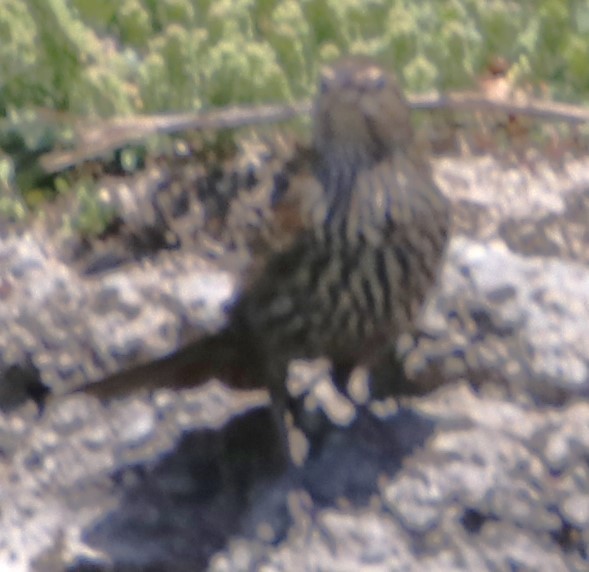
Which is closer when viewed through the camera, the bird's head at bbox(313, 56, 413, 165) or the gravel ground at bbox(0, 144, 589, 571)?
the bird's head at bbox(313, 56, 413, 165)

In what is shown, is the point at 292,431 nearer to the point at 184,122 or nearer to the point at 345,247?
the point at 345,247

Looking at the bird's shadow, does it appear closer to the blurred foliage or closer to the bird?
the bird

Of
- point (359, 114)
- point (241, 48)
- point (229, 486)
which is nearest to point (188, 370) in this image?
point (229, 486)

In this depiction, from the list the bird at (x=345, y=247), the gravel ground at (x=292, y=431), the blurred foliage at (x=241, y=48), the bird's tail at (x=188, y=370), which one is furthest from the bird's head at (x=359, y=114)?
the blurred foliage at (x=241, y=48)

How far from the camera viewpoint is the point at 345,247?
7.73 feet

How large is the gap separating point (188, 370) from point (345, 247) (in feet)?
1.60

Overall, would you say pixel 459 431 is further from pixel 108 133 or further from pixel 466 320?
pixel 108 133

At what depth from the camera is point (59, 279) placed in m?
3.00

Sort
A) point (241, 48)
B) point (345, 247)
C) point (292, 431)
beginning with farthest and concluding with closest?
point (241, 48) → point (292, 431) → point (345, 247)

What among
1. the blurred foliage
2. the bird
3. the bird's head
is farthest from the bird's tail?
the blurred foliage

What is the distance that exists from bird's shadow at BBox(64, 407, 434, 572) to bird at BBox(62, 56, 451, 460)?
0.71 ft

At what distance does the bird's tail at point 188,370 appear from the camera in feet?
8.21

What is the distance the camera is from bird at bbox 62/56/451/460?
2.26 meters

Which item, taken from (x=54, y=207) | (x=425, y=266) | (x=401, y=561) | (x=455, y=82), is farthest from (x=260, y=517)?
(x=455, y=82)
